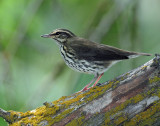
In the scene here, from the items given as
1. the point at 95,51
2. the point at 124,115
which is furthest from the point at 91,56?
the point at 124,115

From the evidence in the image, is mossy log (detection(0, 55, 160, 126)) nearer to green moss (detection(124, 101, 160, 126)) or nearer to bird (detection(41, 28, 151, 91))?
green moss (detection(124, 101, 160, 126))

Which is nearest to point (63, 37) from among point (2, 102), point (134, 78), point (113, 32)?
point (113, 32)

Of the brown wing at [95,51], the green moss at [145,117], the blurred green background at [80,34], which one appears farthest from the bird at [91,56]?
the green moss at [145,117]

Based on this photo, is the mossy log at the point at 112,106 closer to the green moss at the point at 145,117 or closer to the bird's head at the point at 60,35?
the green moss at the point at 145,117

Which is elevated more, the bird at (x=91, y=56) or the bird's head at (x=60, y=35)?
the bird's head at (x=60, y=35)

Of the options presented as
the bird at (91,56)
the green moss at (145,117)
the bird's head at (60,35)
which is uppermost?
the bird's head at (60,35)

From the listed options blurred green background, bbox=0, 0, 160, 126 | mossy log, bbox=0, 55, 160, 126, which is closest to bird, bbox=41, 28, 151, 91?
blurred green background, bbox=0, 0, 160, 126
